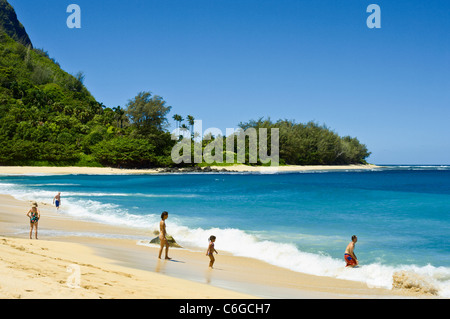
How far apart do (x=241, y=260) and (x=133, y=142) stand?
80.2 metres

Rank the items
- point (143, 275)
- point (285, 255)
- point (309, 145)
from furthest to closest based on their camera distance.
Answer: point (309, 145)
point (285, 255)
point (143, 275)

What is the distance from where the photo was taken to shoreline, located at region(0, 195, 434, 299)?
6375 mm

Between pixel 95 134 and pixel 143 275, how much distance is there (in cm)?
9047

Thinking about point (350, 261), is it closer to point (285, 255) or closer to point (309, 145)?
point (285, 255)

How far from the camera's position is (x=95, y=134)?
92750 mm

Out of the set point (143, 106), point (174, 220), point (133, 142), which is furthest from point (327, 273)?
point (143, 106)

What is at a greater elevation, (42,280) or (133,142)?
(133,142)

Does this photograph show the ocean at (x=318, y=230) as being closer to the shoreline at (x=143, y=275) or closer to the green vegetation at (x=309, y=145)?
the shoreline at (x=143, y=275)

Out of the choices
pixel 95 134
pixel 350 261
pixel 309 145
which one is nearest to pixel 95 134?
pixel 95 134

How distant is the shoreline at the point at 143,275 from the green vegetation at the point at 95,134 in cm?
7382

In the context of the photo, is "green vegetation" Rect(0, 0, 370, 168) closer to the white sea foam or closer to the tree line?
the tree line

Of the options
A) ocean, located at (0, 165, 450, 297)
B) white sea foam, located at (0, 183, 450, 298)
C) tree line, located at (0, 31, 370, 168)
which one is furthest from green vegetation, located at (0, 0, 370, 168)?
white sea foam, located at (0, 183, 450, 298)
